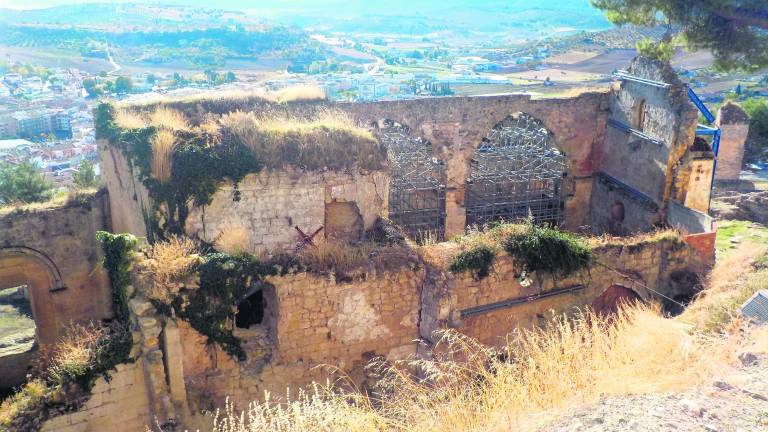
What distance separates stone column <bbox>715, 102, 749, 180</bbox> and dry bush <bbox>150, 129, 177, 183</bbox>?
74.6 ft

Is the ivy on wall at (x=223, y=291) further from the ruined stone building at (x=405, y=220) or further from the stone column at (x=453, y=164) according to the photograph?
the stone column at (x=453, y=164)

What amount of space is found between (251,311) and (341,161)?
278 centimetres

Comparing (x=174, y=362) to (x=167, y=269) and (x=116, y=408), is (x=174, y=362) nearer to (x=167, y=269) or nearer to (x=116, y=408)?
(x=116, y=408)

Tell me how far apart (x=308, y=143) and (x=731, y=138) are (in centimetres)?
2168

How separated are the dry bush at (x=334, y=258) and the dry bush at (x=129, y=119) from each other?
389cm

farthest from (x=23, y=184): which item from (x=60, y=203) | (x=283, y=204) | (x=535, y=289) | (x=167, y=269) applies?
(x=535, y=289)

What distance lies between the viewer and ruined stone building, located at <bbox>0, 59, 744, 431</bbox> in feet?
26.2

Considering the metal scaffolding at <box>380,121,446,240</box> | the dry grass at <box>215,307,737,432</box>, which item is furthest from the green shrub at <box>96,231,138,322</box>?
the metal scaffolding at <box>380,121,446,240</box>

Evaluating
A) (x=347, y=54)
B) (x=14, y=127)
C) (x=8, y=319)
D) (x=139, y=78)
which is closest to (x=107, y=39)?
(x=139, y=78)

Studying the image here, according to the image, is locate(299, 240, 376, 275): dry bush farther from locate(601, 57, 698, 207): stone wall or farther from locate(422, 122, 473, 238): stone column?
locate(601, 57, 698, 207): stone wall

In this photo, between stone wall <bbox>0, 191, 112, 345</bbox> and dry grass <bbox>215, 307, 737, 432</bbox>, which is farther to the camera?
stone wall <bbox>0, 191, 112, 345</bbox>

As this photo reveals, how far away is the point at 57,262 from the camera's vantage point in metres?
12.0

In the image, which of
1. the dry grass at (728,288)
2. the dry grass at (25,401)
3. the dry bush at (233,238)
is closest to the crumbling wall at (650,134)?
the dry grass at (728,288)

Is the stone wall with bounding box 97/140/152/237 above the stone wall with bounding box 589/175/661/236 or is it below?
above
